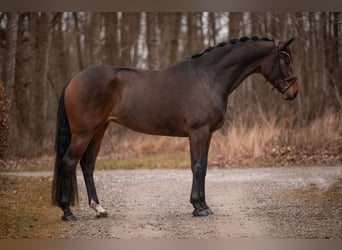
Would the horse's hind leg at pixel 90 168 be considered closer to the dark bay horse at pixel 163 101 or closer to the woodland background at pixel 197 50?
the dark bay horse at pixel 163 101

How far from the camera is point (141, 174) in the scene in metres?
5.61

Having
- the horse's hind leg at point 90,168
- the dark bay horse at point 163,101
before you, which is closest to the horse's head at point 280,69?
the dark bay horse at point 163,101

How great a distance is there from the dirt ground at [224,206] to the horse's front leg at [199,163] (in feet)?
0.37

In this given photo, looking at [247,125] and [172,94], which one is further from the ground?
[172,94]

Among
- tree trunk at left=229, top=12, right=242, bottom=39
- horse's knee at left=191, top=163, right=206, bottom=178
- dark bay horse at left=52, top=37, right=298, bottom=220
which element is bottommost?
horse's knee at left=191, top=163, right=206, bottom=178

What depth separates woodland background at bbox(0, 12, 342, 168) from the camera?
5.23 meters

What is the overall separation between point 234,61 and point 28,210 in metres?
2.32

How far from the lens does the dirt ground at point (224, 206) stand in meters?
4.67

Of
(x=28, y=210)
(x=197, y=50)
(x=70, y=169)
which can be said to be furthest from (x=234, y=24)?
(x=28, y=210)

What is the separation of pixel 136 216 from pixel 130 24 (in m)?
1.95

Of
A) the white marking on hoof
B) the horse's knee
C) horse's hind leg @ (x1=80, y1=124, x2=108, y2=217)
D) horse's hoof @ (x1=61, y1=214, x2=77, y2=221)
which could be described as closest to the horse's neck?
the horse's knee

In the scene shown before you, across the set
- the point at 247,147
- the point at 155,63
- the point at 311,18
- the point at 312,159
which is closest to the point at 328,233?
the point at 312,159

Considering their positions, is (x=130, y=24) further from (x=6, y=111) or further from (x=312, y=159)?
(x=312, y=159)

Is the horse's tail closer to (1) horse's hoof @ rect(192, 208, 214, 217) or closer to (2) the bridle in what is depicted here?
(1) horse's hoof @ rect(192, 208, 214, 217)
